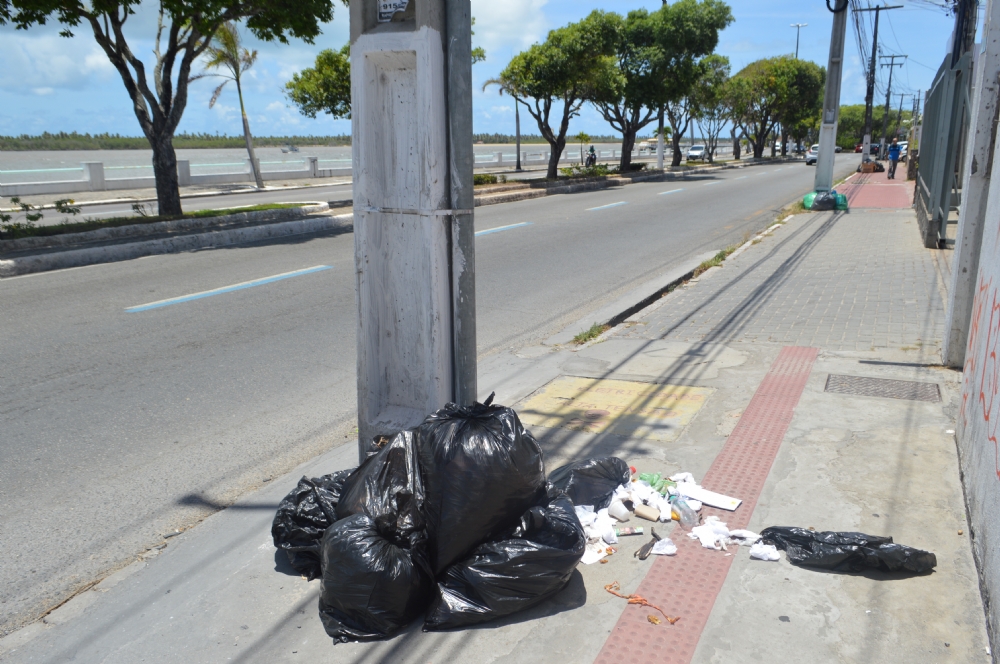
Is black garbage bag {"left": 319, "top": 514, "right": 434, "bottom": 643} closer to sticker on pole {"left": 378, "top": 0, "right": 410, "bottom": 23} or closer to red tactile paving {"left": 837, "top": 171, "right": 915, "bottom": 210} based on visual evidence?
sticker on pole {"left": 378, "top": 0, "right": 410, "bottom": 23}

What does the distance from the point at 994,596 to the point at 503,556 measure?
5.89 feet

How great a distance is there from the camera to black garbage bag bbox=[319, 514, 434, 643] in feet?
9.45

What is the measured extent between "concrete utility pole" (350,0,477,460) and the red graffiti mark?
233 cm

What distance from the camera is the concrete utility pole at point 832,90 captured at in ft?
54.6

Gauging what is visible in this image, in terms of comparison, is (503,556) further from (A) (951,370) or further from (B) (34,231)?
(B) (34,231)

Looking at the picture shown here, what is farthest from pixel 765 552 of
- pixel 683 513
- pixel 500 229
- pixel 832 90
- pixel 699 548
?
pixel 832 90

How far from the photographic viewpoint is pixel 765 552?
133 inches

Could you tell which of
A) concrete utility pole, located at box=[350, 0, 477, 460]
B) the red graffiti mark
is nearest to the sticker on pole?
concrete utility pole, located at box=[350, 0, 477, 460]

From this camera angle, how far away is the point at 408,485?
10.4 ft

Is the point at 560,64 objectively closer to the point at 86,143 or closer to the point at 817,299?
the point at 817,299

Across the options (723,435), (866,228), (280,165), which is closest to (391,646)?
(723,435)

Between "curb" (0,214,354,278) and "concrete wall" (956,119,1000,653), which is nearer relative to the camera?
"concrete wall" (956,119,1000,653)

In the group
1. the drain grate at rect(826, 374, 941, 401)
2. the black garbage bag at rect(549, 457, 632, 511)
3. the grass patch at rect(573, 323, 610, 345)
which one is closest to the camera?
the black garbage bag at rect(549, 457, 632, 511)

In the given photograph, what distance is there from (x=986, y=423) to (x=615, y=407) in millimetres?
2422
